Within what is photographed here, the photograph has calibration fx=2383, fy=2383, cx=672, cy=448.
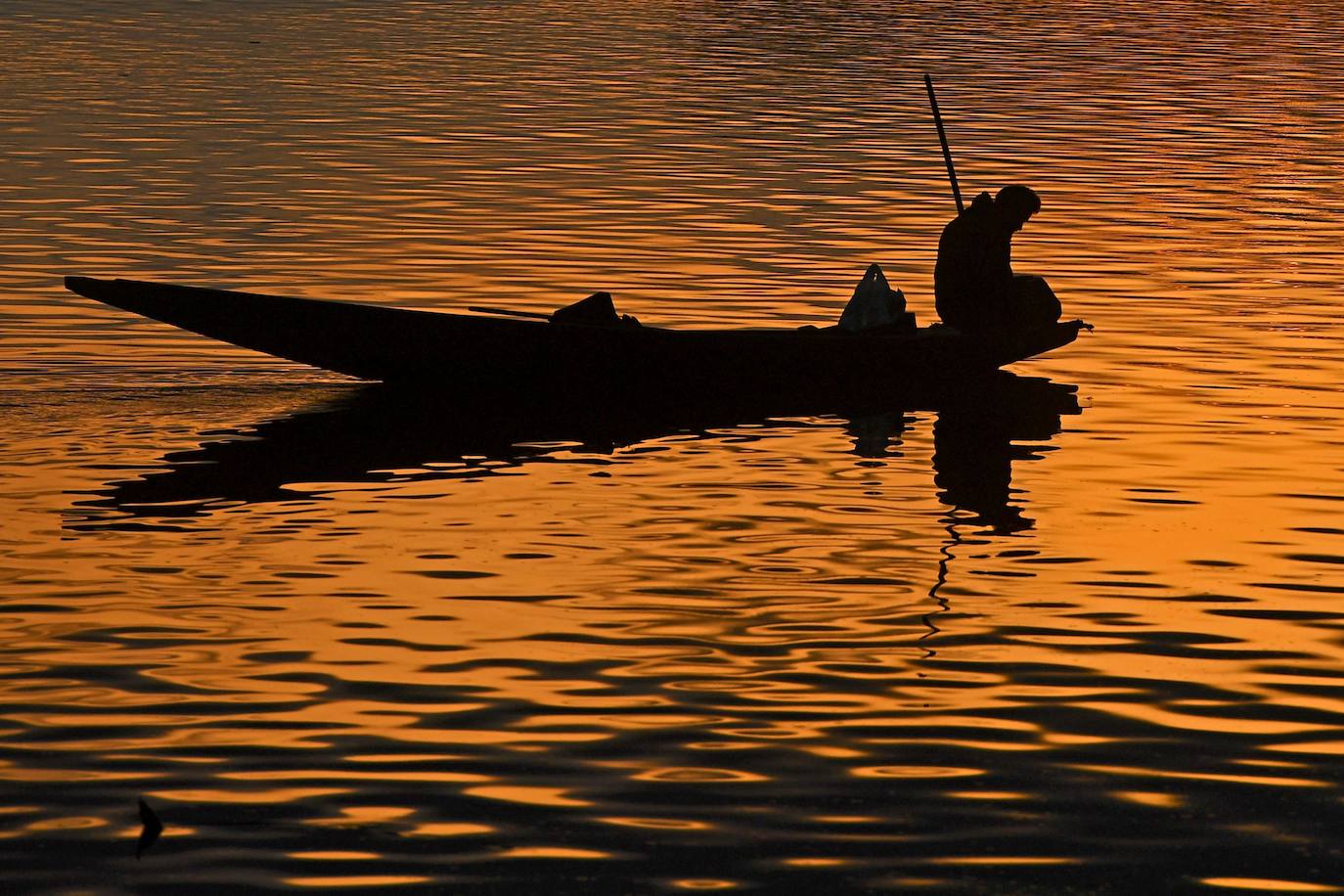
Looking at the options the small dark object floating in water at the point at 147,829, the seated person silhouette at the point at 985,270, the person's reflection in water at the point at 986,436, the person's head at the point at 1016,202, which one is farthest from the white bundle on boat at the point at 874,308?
the small dark object floating in water at the point at 147,829

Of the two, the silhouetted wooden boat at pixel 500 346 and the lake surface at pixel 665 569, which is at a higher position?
the silhouetted wooden boat at pixel 500 346

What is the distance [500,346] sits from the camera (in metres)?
18.2

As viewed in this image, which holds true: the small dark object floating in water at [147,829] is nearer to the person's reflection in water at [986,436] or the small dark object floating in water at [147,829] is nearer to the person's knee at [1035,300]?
the person's reflection in water at [986,436]

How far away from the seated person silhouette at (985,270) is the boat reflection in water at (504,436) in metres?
0.56

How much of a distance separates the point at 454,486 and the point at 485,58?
39543 mm

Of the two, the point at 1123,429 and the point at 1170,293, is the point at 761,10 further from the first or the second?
the point at 1123,429

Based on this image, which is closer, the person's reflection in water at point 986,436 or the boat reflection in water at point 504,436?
the boat reflection in water at point 504,436

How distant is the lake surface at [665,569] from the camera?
30.9 feet

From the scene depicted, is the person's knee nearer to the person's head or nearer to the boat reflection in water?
the boat reflection in water

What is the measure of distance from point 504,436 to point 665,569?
13.4 ft

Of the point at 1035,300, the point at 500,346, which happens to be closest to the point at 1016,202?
the point at 1035,300

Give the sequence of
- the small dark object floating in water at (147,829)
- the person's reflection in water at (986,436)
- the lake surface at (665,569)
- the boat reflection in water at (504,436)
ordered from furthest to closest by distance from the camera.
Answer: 1. the person's reflection in water at (986,436)
2. the boat reflection in water at (504,436)
3. the lake surface at (665,569)
4. the small dark object floating in water at (147,829)

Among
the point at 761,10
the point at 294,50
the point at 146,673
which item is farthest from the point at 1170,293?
the point at 761,10

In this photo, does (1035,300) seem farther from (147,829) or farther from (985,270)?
(147,829)
